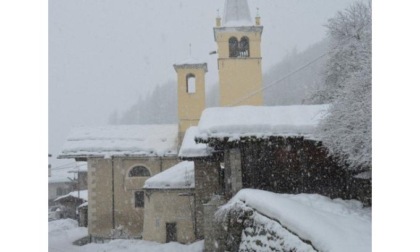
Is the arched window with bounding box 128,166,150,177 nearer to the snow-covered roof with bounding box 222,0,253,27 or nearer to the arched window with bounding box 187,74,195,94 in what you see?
the arched window with bounding box 187,74,195,94

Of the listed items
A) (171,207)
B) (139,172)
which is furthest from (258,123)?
(139,172)

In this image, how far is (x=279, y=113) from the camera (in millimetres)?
5574

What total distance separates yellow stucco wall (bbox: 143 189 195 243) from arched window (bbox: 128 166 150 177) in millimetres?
3015

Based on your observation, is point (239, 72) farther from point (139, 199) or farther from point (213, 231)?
point (139, 199)

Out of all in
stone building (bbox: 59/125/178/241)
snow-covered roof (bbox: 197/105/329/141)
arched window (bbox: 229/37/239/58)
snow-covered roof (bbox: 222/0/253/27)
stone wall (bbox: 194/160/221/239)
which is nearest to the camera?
snow-covered roof (bbox: 222/0/253/27)

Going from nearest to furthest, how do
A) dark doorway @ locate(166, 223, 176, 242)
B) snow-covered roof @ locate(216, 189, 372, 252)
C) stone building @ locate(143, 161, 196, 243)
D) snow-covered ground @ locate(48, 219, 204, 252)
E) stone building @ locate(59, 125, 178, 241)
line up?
snow-covered roof @ locate(216, 189, 372, 252), snow-covered ground @ locate(48, 219, 204, 252), dark doorway @ locate(166, 223, 176, 242), stone building @ locate(143, 161, 196, 243), stone building @ locate(59, 125, 178, 241)

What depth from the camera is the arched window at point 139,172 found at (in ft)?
40.1

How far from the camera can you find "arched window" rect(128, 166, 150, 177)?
12.2 meters

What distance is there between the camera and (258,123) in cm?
526

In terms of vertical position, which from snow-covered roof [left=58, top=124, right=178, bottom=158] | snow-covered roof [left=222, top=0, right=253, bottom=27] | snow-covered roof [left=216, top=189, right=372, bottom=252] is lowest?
snow-covered roof [left=216, top=189, right=372, bottom=252]

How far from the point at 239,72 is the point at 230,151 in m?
1.67

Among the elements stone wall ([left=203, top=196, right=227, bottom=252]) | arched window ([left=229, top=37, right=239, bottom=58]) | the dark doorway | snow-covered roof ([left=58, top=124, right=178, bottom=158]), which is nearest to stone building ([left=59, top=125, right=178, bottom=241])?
snow-covered roof ([left=58, top=124, right=178, bottom=158])
